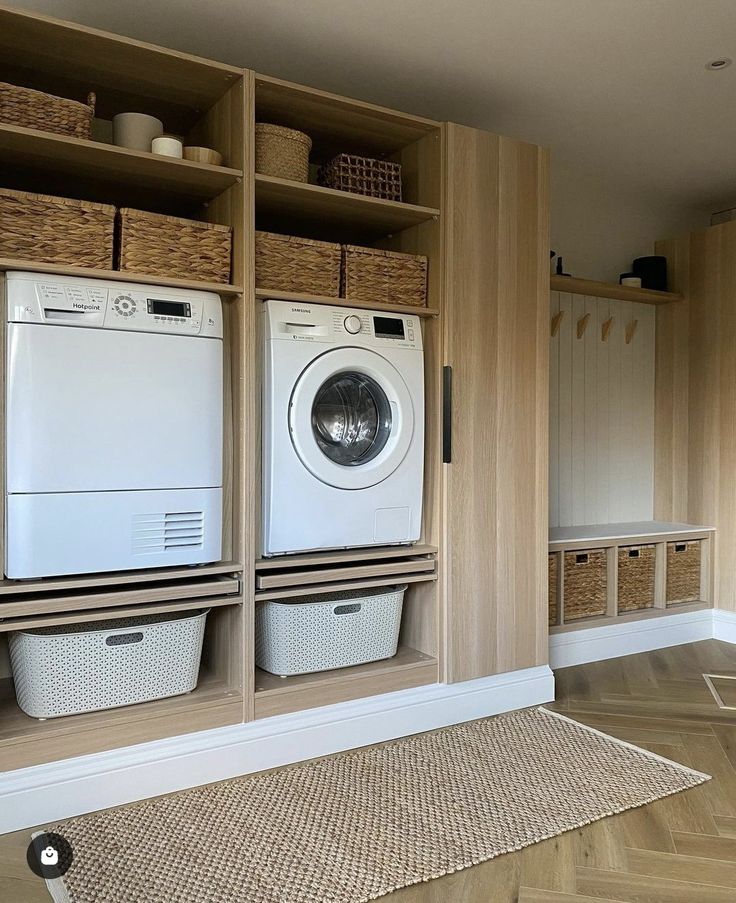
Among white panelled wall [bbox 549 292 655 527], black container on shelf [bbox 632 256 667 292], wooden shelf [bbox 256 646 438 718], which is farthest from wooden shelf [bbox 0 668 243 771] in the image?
black container on shelf [bbox 632 256 667 292]

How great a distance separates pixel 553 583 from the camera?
3.64 m

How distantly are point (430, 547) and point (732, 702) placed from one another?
1493 millimetres

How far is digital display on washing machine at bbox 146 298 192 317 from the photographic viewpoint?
2.34 metres

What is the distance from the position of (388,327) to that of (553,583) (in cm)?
160

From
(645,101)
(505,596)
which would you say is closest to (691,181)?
(645,101)

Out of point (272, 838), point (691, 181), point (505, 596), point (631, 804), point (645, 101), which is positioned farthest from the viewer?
point (691, 181)

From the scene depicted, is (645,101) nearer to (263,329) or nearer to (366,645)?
(263,329)

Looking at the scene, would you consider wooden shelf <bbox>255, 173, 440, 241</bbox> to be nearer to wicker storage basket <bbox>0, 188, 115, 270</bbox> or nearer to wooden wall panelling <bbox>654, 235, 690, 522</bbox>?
wicker storage basket <bbox>0, 188, 115, 270</bbox>

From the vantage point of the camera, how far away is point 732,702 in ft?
10.5

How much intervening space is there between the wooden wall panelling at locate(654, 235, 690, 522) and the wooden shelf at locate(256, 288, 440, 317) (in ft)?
7.11

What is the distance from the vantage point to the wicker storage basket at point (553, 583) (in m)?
3.61

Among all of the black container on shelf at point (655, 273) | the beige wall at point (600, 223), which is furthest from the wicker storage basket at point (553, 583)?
the black container on shelf at point (655, 273)

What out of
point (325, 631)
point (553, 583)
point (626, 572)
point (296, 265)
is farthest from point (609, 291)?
point (325, 631)

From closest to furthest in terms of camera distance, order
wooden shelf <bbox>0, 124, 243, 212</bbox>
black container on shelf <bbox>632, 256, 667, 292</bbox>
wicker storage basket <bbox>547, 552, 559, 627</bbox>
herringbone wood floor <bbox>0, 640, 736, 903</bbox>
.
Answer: herringbone wood floor <bbox>0, 640, 736, 903</bbox>, wooden shelf <bbox>0, 124, 243, 212</bbox>, wicker storage basket <bbox>547, 552, 559, 627</bbox>, black container on shelf <bbox>632, 256, 667, 292</bbox>
